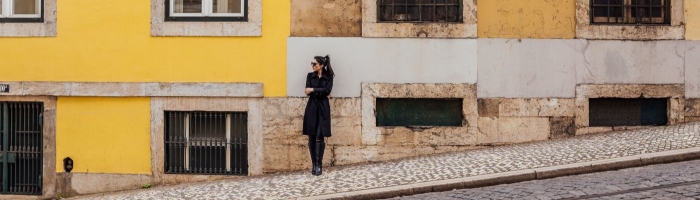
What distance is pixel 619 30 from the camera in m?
12.5

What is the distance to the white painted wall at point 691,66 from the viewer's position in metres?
12.6

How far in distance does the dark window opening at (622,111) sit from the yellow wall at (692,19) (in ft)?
3.29

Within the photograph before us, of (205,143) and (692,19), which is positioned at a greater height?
(692,19)

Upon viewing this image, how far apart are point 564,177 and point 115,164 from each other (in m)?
6.38

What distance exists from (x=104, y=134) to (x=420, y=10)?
4892mm

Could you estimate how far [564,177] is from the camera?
10297mm

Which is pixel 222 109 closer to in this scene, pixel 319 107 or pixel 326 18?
pixel 319 107

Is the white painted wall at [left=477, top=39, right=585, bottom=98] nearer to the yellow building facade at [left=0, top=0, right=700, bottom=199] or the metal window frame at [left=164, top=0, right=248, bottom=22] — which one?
the yellow building facade at [left=0, top=0, right=700, bottom=199]

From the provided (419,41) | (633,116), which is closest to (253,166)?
(419,41)

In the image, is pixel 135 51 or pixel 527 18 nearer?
pixel 527 18

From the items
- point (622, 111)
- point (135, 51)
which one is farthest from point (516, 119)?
point (135, 51)

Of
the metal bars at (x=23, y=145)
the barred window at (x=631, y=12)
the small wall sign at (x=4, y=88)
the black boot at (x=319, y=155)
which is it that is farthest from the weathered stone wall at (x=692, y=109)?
the small wall sign at (x=4, y=88)

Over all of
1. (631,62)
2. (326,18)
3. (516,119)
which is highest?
(326,18)

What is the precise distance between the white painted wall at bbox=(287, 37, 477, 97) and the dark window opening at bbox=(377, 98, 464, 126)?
1.02 feet
